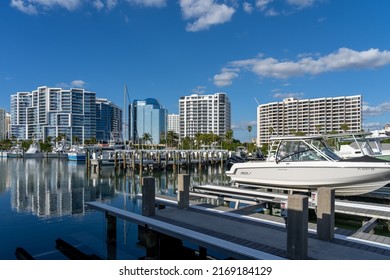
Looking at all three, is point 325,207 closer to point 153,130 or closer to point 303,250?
point 303,250

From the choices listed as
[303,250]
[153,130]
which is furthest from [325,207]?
[153,130]

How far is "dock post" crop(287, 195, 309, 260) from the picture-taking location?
17.2ft

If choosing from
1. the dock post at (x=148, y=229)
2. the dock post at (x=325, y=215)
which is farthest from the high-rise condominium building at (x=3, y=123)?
the dock post at (x=325, y=215)

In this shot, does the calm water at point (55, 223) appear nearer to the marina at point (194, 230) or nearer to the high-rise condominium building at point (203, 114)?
the marina at point (194, 230)

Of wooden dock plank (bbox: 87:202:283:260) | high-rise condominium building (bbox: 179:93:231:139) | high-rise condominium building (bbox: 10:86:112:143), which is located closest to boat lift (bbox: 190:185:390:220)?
wooden dock plank (bbox: 87:202:283:260)

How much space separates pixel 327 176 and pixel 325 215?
705cm

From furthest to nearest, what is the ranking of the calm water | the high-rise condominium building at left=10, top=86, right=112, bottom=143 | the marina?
the high-rise condominium building at left=10, top=86, right=112, bottom=143 → the calm water → the marina

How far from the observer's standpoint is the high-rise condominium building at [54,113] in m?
146

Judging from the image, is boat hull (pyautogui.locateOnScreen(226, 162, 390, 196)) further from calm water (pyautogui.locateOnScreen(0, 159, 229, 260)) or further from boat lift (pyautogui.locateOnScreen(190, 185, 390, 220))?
calm water (pyautogui.locateOnScreen(0, 159, 229, 260))

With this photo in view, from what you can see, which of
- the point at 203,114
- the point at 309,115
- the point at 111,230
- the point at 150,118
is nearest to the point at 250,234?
the point at 111,230

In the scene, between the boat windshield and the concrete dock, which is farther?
the boat windshield

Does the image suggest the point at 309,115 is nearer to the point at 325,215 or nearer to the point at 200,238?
the point at 325,215

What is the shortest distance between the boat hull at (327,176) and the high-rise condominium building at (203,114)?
12579 cm
